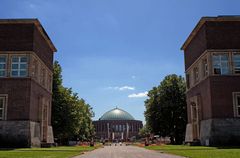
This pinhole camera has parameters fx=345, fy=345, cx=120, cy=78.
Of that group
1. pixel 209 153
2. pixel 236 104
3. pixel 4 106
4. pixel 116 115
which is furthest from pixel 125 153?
pixel 116 115

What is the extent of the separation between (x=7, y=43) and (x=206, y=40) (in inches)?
949

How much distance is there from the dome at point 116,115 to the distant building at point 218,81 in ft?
459

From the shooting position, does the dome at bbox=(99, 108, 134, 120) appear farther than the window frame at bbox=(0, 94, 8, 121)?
Yes

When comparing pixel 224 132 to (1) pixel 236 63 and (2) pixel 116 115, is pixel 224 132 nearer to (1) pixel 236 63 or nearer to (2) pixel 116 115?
(1) pixel 236 63

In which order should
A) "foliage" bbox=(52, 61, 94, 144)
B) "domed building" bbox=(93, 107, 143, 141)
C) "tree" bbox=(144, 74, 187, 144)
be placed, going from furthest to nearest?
1. "domed building" bbox=(93, 107, 143, 141)
2. "tree" bbox=(144, 74, 187, 144)
3. "foliage" bbox=(52, 61, 94, 144)

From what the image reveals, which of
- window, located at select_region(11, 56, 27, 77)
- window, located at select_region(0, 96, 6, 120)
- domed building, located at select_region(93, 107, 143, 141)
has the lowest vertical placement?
domed building, located at select_region(93, 107, 143, 141)

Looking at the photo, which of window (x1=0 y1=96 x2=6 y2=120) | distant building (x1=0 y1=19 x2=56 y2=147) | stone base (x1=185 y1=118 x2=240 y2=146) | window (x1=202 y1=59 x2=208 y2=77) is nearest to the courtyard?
distant building (x1=0 y1=19 x2=56 y2=147)

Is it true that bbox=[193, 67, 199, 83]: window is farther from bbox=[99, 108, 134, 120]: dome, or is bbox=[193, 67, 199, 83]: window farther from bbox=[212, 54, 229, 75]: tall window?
bbox=[99, 108, 134, 120]: dome

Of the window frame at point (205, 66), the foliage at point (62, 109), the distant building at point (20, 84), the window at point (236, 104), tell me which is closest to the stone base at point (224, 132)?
the window at point (236, 104)

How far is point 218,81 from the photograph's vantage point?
41.4 m

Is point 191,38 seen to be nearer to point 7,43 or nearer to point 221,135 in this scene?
point 221,135

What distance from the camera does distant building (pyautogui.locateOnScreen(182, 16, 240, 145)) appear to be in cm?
4012

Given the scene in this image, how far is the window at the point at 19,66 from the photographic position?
40.7 metres

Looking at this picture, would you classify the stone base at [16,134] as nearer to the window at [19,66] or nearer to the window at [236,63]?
the window at [19,66]
